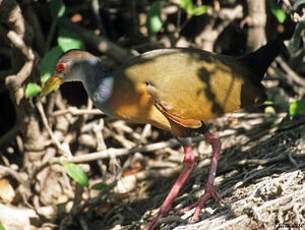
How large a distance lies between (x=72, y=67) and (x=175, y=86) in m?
0.89

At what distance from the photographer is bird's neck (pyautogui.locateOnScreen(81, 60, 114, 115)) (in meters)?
3.73

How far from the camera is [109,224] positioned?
4207 millimetres

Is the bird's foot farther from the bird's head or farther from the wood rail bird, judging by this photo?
the bird's head

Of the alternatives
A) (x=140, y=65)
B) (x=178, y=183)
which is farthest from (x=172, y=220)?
(x=140, y=65)

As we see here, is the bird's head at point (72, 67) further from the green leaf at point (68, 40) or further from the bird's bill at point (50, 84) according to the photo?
the green leaf at point (68, 40)

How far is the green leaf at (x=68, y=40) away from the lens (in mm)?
4254

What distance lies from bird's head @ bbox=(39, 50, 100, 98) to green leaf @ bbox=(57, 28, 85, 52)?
0.38 meters

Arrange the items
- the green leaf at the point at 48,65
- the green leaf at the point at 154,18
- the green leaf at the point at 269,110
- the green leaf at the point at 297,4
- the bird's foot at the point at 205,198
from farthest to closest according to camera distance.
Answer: the green leaf at the point at 269,110 → the green leaf at the point at 154,18 → the green leaf at the point at 48,65 → the bird's foot at the point at 205,198 → the green leaf at the point at 297,4

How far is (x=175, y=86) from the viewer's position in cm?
357

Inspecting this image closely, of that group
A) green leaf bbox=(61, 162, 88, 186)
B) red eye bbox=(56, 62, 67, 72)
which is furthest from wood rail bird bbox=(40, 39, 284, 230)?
green leaf bbox=(61, 162, 88, 186)

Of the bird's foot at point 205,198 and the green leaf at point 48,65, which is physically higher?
the green leaf at point 48,65

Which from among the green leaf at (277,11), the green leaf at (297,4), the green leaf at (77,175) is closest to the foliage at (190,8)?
the green leaf at (277,11)

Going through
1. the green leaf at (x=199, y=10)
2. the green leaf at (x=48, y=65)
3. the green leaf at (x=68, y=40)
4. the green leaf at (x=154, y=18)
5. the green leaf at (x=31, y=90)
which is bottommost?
the green leaf at (x=31, y=90)

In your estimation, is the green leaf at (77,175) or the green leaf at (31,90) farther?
the green leaf at (31,90)
